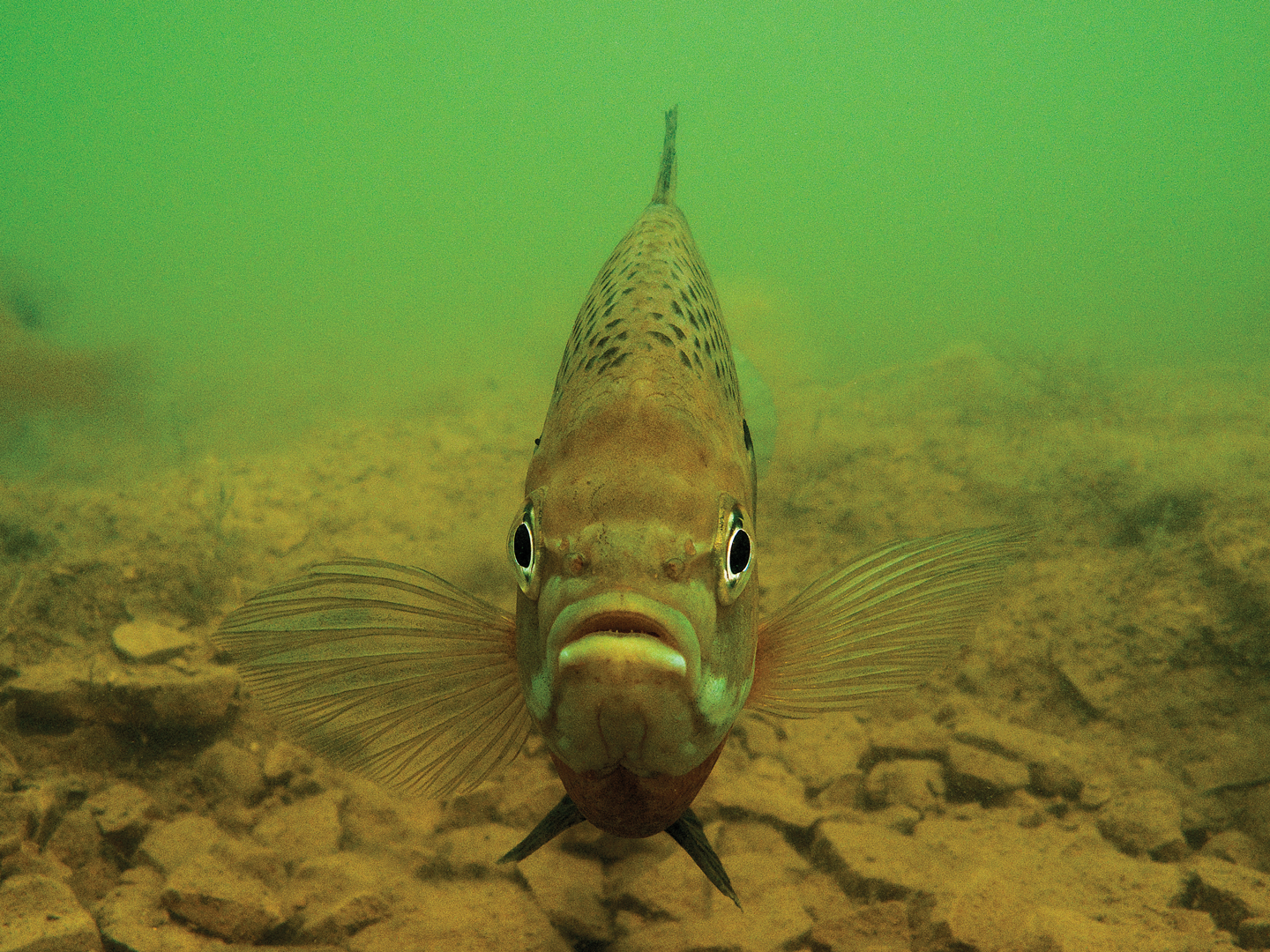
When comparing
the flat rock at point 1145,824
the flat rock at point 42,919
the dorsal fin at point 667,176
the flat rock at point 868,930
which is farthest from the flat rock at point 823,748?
the flat rock at point 42,919

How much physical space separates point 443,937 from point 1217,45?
181323 mm

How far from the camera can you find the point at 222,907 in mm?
2707

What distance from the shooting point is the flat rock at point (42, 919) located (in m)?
2.45

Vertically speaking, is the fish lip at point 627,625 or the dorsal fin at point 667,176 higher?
the dorsal fin at point 667,176

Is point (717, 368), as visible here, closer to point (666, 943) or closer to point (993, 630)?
point (666, 943)

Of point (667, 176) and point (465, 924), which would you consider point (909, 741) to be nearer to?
point (465, 924)

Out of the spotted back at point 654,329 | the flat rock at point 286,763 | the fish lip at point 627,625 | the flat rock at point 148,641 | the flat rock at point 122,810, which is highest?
the spotted back at point 654,329

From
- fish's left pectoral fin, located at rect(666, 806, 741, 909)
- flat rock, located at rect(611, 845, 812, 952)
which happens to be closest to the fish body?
fish's left pectoral fin, located at rect(666, 806, 741, 909)

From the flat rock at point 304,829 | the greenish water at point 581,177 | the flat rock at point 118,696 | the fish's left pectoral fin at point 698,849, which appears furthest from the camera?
the greenish water at point 581,177

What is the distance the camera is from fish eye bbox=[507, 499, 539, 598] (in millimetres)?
1518

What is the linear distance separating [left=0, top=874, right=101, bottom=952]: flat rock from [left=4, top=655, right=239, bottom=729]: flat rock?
3.22 ft

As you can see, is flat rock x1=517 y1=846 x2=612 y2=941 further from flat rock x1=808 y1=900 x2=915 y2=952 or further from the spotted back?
the spotted back

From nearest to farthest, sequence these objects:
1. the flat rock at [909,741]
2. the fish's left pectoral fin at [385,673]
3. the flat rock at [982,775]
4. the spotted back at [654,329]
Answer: the spotted back at [654,329] < the fish's left pectoral fin at [385,673] < the flat rock at [982,775] < the flat rock at [909,741]

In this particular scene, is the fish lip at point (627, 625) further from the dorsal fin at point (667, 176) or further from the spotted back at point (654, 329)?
the dorsal fin at point (667, 176)
